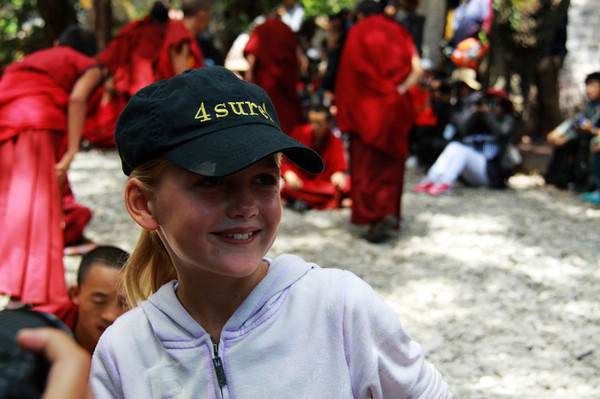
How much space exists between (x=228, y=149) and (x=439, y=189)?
5.62 metres

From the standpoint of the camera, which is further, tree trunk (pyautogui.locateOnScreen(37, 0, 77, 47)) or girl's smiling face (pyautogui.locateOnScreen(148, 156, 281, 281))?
tree trunk (pyautogui.locateOnScreen(37, 0, 77, 47))

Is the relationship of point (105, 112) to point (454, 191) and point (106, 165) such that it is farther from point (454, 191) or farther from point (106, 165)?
point (454, 191)

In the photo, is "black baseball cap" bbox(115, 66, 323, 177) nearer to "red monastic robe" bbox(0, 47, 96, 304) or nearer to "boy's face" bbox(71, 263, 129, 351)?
"boy's face" bbox(71, 263, 129, 351)

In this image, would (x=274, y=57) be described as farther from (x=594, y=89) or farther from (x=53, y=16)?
(x=53, y=16)

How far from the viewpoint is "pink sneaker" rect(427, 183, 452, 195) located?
636 cm

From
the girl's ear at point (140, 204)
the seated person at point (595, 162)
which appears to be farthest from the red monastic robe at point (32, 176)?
the seated person at point (595, 162)

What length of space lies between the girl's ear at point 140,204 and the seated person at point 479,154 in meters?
5.44

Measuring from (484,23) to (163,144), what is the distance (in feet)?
23.5

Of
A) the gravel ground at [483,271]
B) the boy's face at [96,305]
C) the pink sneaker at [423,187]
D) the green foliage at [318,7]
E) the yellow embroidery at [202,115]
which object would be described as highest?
the green foliage at [318,7]

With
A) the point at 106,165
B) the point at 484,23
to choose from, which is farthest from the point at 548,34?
the point at 106,165

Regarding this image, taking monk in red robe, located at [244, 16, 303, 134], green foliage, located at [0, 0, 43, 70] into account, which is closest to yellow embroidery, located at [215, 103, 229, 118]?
monk in red robe, located at [244, 16, 303, 134]

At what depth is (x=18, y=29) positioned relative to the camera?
1220cm

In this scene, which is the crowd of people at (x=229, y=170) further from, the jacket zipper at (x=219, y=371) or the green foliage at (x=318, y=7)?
the green foliage at (x=318, y=7)

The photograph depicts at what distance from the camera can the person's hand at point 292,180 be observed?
5.32 meters
